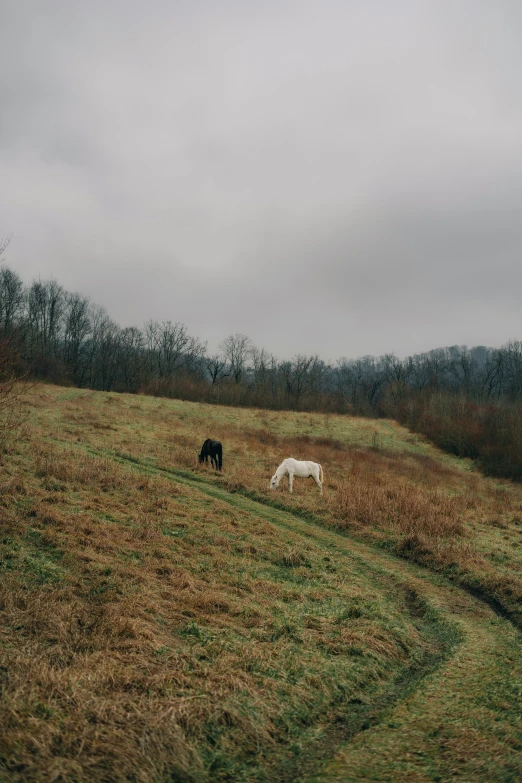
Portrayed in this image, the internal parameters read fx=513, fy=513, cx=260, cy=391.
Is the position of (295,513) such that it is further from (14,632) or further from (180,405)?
(180,405)

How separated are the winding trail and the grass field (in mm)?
25

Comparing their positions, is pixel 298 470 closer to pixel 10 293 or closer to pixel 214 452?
pixel 214 452

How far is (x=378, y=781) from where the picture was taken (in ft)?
15.6

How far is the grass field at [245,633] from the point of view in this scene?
4.98 m

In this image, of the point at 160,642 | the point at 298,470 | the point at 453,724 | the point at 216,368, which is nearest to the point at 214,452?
the point at 298,470

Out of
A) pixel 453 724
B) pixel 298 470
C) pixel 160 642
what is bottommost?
pixel 453 724

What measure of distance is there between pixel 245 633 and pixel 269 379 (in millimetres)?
84717

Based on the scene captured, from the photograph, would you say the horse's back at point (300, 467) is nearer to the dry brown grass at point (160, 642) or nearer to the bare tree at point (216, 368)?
the dry brown grass at point (160, 642)

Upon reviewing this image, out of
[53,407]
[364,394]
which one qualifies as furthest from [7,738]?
[364,394]

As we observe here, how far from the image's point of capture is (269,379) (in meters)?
92.1

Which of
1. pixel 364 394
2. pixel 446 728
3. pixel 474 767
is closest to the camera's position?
pixel 474 767

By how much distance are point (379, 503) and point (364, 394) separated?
275 ft

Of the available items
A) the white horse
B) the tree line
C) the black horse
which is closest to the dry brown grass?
the white horse

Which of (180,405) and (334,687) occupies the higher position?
(180,405)
